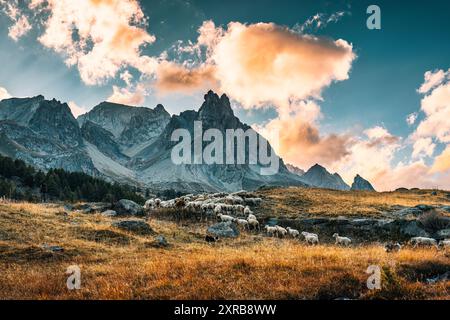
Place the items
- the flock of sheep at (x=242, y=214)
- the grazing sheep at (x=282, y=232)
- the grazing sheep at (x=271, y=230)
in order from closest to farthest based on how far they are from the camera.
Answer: the flock of sheep at (x=242, y=214)
the grazing sheep at (x=282, y=232)
the grazing sheep at (x=271, y=230)

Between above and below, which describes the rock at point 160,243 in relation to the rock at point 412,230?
below

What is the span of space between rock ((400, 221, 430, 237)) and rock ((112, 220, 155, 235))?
68.1 feet

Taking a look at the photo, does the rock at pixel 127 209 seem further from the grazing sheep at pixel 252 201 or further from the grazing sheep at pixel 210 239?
the grazing sheep at pixel 210 239

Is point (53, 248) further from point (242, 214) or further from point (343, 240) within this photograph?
point (242, 214)

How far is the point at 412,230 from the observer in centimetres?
3197

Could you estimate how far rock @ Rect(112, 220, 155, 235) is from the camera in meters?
28.1

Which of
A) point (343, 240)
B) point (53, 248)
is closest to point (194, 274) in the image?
point (53, 248)

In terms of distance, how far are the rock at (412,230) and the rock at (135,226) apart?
68.1 feet

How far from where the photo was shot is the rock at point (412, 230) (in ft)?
103

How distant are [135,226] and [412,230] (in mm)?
22619

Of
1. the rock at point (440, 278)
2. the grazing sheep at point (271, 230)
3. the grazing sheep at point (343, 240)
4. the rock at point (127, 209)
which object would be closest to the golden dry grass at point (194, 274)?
the rock at point (440, 278)

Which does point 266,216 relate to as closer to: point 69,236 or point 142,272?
point 69,236
